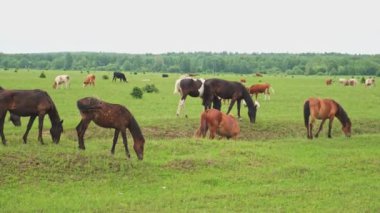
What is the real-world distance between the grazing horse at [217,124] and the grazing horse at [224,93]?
5.24 m

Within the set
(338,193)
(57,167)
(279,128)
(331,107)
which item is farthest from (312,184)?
(279,128)

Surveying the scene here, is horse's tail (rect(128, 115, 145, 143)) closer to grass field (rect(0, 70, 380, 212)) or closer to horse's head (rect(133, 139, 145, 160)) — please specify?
horse's head (rect(133, 139, 145, 160))

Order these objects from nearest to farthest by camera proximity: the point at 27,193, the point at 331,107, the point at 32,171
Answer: the point at 27,193 < the point at 32,171 < the point at 331,107

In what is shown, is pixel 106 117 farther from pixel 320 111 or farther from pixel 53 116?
pixel 320 111

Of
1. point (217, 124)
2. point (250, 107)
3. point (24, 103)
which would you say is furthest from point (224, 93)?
point (24, 103)

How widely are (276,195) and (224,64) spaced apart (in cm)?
14209

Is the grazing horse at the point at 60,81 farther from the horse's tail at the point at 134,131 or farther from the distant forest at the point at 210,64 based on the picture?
the distant forest at the point at 210,64

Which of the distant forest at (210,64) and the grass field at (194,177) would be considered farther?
the distant forest at (210,64)

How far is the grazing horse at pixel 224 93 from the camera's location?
24.3 m

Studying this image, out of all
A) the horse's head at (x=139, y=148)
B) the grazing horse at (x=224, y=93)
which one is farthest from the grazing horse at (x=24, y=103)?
the grazing horse at (x=224, y=93)

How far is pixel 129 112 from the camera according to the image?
47.6 ft

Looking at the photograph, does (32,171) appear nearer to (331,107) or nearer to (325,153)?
(325,153)

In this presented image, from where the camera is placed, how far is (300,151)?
56.2ft

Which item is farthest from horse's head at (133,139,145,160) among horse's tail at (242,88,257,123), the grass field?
horse's tail at (242,88,257,123)
